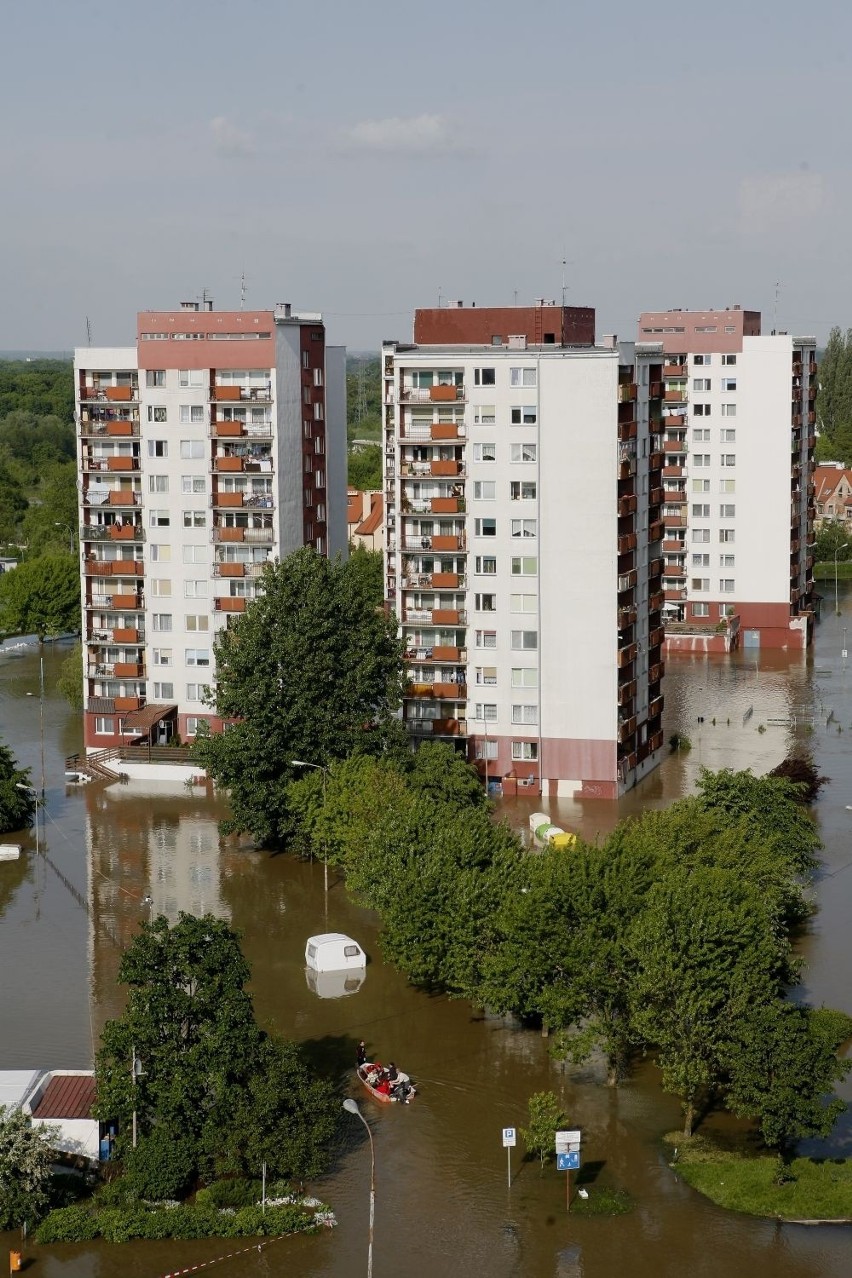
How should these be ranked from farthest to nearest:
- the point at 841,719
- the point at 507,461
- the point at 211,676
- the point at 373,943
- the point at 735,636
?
1. the point at 735,636
2. the point at 841,719
3. the point at 211,676
4. the point at 507,461
5. the point at 373,943

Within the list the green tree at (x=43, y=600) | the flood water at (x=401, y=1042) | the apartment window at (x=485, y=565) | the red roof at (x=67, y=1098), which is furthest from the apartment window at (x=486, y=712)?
the green tree at (x=43, y=600)

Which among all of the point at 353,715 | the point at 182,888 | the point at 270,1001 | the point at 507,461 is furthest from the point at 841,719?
the point at 270,1001

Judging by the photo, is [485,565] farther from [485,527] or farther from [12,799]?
[12,799]

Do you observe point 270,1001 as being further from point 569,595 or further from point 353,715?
point 569,595

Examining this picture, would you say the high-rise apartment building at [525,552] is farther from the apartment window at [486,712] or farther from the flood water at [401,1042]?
the flood water at [401,1042]

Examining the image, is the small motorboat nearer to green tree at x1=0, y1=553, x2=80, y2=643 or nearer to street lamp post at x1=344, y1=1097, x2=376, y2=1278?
street lamp post at x1=344, y1=1097, x2=376, y2=1278
